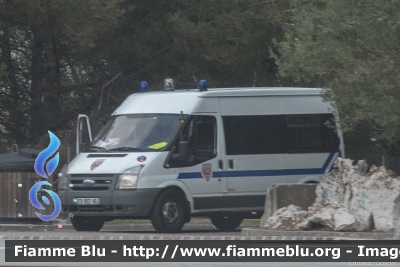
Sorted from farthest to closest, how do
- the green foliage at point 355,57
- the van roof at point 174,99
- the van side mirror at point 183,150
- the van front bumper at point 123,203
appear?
the van roof at point 174,99 < the van side mirror at point 183,150 < the green foliage at point 355,57 < the van front bumper at point 123,203

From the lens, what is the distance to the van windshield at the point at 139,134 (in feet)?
52.0

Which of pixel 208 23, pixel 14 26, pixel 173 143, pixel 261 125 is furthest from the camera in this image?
pixel 208 23

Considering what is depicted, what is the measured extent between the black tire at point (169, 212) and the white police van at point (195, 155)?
2 cm

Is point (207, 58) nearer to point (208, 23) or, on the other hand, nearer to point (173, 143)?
point (208, 23)

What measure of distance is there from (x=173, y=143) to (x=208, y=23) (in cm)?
827

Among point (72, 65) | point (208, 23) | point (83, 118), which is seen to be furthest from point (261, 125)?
point (72, 65)

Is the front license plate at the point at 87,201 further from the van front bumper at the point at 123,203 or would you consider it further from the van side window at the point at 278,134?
the van side window at the point at 278,134

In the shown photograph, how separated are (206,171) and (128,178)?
162cm

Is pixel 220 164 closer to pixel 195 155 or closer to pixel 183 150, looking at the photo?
pixel 195 155

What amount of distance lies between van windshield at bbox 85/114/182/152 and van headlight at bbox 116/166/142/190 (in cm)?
55

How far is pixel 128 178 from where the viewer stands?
15.4 metres

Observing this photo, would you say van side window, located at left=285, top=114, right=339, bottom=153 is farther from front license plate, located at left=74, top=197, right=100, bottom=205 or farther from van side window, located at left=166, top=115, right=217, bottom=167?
front license plate, located at left=74, top=197, right=100, bottom=205

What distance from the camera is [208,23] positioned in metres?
23.6

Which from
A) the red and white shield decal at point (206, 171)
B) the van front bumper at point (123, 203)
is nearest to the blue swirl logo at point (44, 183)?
the van front bumper at point (123, 203)
